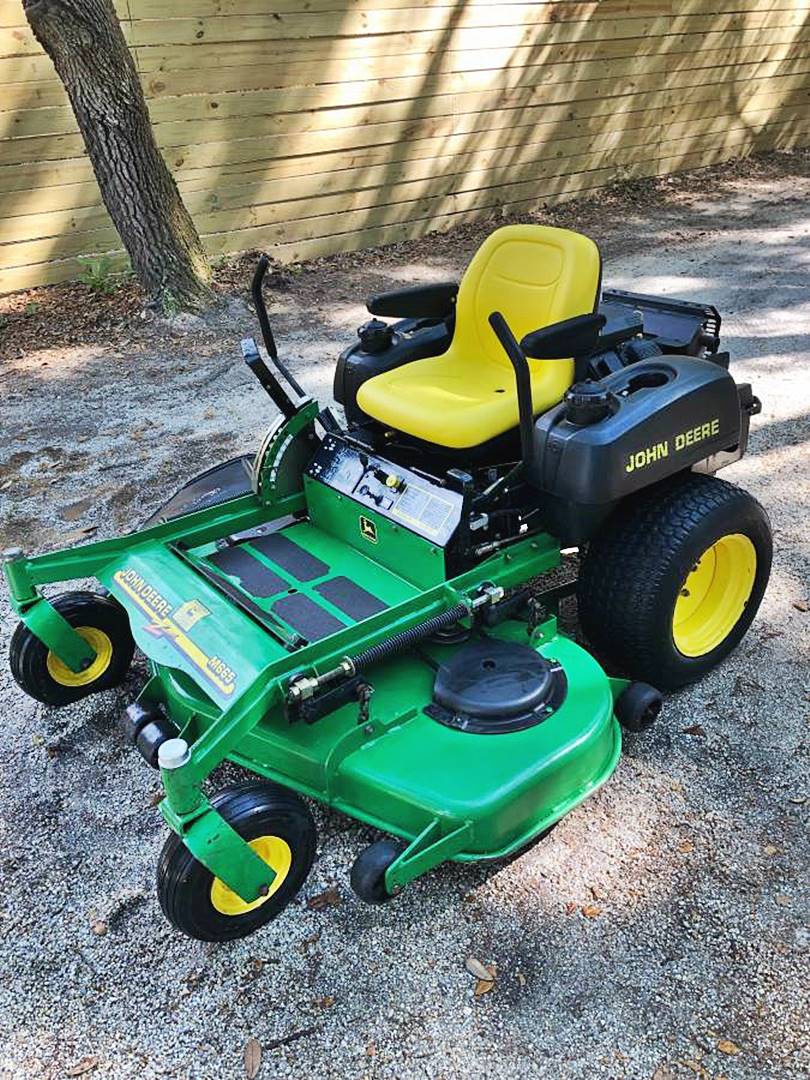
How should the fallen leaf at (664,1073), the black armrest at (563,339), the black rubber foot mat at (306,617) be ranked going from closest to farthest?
1. the fallen leaf at (664,1073)
2. the black armrest at (563,339)
3. the black rubber foot mat at (306,617)

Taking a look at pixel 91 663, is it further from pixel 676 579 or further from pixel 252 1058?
pixel 676 579

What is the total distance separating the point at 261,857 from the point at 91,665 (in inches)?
42.7

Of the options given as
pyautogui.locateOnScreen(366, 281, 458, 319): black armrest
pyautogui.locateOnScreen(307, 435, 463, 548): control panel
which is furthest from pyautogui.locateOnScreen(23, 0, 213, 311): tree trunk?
pyautogui.locateOnScreen(307, 435, 463, 548): control panel

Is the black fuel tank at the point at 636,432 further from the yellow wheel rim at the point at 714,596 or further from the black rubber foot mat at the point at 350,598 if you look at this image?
the black rubber foot mat at the point at 350,598

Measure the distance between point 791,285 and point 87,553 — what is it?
5.47 m

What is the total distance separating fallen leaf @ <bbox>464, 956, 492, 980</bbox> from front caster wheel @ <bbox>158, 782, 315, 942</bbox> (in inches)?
17.0

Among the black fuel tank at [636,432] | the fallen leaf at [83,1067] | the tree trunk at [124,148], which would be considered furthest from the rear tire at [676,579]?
the tree trunk at [124,148]

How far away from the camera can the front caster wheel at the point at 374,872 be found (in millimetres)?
2148

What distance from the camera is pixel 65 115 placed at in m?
5.96

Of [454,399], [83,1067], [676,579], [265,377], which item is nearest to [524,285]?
[454,399]

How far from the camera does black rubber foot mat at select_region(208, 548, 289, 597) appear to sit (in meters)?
2.90

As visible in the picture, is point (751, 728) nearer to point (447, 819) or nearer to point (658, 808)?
point (658, 808)

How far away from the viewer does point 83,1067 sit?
2055mm

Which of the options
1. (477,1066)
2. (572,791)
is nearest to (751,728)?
(572,791)
